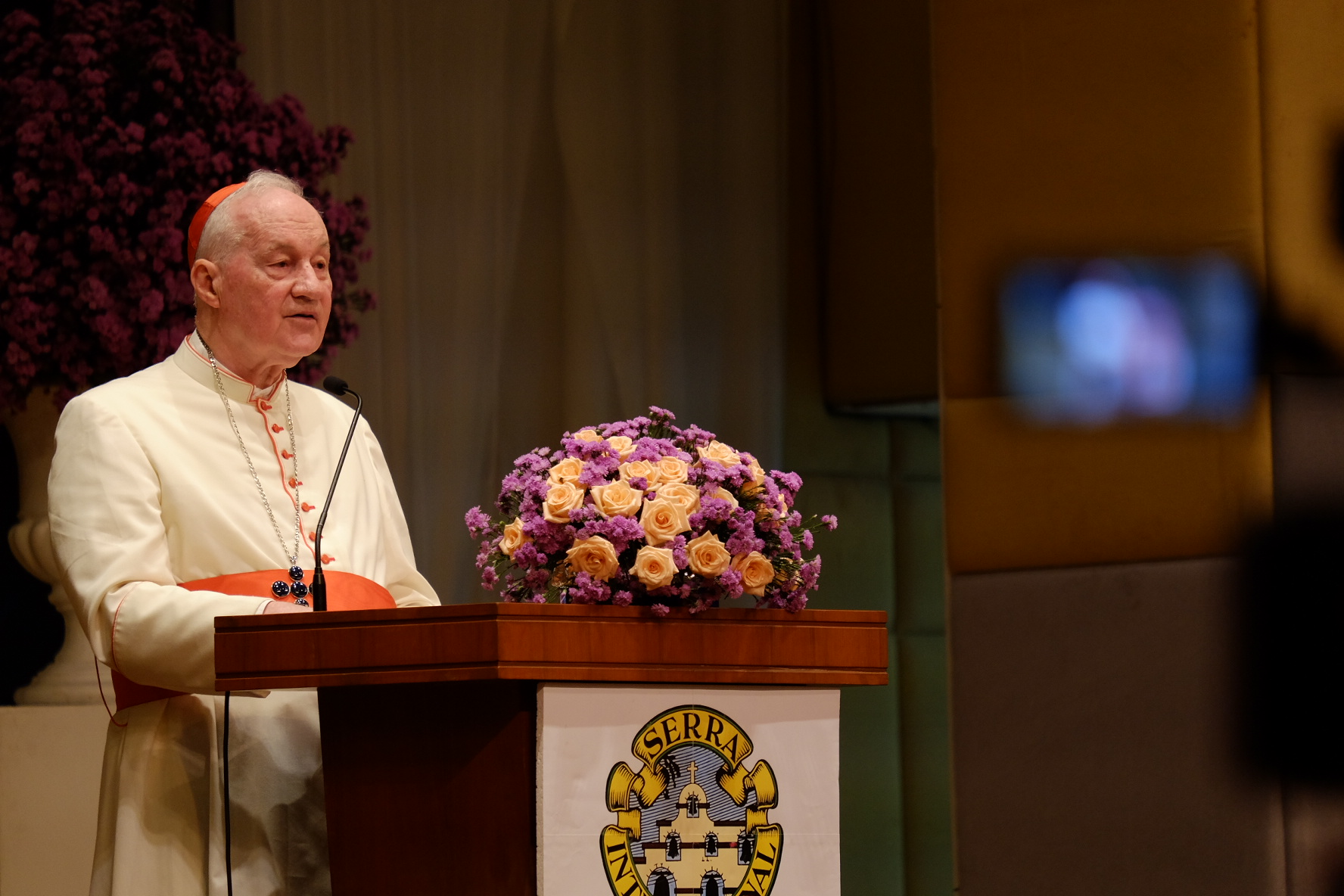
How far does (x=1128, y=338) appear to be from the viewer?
365 cm

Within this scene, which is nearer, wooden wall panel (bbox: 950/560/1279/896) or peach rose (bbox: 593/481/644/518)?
peach rose (bbox: 593/481/644/518)

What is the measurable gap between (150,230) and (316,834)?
137 cm

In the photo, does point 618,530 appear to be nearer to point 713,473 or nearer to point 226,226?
point 713,473

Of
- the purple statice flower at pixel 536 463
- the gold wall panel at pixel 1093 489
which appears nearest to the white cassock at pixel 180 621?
the purple statice flower at pixel 536 463

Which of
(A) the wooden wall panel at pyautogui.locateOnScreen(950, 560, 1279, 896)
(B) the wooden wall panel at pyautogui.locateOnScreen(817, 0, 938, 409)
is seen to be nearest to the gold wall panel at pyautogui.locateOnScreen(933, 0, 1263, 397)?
(A) the wooden wall panel at pyautogui.locateOnScreen(950, 560, 1279, 896)

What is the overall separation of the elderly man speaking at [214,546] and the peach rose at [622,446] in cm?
41

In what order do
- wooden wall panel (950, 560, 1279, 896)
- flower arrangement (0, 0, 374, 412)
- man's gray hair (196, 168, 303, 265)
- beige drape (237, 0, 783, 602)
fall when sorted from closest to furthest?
man's gray hair (196, 168, 303, 265) → flower arrangement (0, 0, 374, 412) → wooden wall panel (950, 560, 1279, 896) → beige drape (237, 0, 783, 602)

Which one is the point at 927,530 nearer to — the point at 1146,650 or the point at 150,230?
the point at 1146,650

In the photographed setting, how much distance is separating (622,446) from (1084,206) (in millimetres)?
2114

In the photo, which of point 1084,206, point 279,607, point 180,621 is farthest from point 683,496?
point 1084,206

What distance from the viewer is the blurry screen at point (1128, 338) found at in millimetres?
3539

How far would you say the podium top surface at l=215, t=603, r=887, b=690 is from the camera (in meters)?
1.65

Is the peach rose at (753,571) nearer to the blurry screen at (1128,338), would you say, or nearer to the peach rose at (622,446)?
the peach rose at (622,446)

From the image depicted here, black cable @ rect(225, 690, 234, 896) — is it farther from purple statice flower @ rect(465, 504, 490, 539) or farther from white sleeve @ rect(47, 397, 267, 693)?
purple statice flower @ rect(465, 504, 490, 539)
